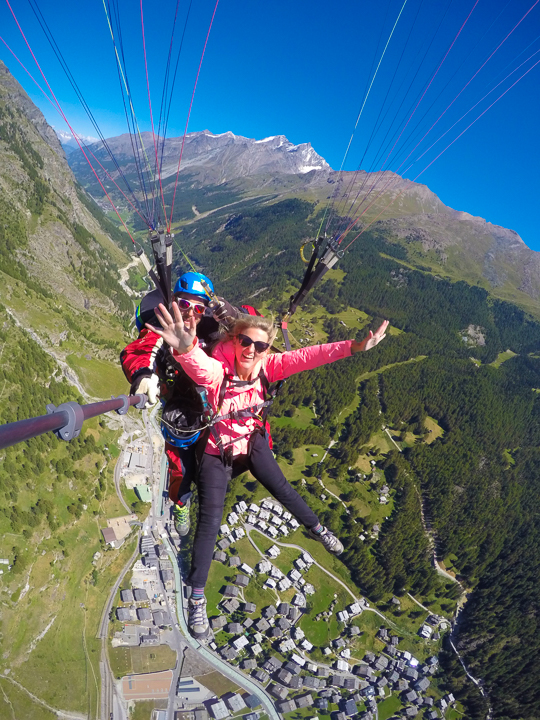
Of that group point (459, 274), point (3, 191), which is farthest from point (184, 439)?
point (459, 274)

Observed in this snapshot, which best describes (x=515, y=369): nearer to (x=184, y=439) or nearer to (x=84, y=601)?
(x=84, y=601)

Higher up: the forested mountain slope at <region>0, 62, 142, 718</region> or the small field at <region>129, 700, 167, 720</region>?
the forested mountain slope at <region>0, 62, 142, 718</region>

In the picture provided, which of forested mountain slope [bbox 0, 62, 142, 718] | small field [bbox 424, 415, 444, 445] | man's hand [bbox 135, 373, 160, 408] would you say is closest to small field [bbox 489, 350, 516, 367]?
small field [bbox 424, 415, 444, 445]

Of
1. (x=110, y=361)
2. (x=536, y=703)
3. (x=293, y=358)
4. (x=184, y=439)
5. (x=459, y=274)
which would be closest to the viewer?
(x=293, y=358)

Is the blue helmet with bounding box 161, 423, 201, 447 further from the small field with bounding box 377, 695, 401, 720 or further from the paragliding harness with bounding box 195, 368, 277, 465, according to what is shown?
the small field with bounding box 377, 695, 401, 720

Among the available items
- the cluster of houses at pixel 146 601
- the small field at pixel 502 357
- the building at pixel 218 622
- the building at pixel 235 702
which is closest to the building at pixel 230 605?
the building at pixel 218 622
